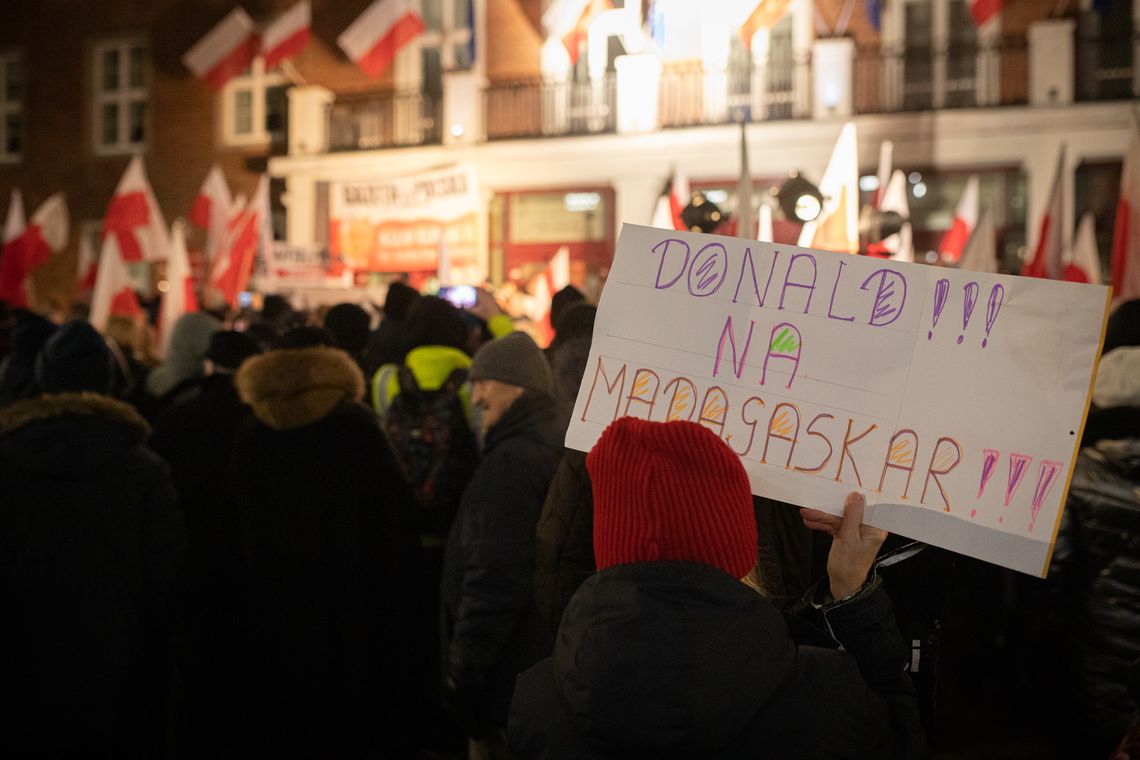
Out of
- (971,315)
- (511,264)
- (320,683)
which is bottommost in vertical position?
(320,683)

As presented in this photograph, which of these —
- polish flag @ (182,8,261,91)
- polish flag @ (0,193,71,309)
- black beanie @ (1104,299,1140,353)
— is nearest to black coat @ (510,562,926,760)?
black beanie @ (1104,299,1140,353)

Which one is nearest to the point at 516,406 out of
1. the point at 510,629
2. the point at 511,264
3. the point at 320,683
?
the point at 510,629

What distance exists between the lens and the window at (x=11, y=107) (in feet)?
71.9

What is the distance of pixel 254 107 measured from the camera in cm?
1983

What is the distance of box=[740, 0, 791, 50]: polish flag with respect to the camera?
1070cm

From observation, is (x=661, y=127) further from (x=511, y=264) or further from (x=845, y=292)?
(x=845, y=292)

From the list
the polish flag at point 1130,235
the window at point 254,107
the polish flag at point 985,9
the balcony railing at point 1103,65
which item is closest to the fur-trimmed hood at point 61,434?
the polish flag at point 1130,235

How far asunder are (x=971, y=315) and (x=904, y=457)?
0.94 feet

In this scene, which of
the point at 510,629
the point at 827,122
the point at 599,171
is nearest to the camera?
the point at 510,629

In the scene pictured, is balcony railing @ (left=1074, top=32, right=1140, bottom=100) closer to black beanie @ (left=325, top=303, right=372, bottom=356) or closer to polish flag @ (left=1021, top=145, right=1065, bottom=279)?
polish flag @ (left=1021, top=145, right=1065, bottom=279)

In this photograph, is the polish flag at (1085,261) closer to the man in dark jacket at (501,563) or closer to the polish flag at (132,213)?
the man in dark jacket at (501,563)

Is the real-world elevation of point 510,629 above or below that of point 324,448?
below

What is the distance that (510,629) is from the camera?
3.05 meters

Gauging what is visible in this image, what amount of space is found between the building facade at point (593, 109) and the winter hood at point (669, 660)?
33.9 feet
